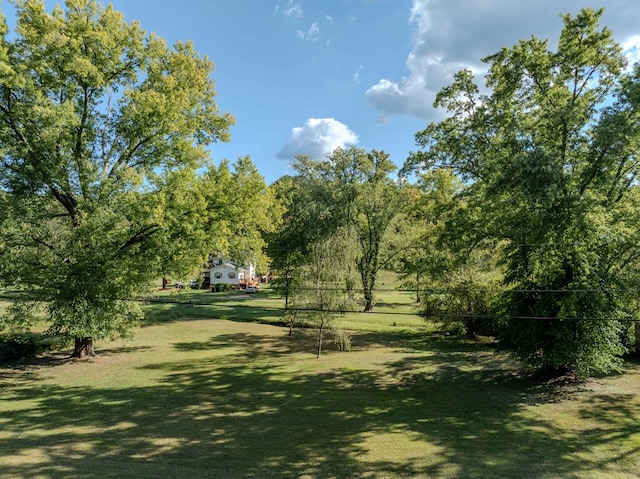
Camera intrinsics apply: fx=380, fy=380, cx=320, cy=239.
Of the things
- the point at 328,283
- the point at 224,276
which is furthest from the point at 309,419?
the point at 224,276

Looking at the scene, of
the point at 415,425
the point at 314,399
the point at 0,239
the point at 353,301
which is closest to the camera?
the point at 415,425

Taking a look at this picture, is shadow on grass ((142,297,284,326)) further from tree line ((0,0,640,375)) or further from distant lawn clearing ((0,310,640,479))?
tree line ((0,0,640,375))

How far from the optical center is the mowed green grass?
28.6 ft

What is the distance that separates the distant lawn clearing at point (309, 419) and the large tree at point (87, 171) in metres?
3.23

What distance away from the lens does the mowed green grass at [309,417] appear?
8.72m

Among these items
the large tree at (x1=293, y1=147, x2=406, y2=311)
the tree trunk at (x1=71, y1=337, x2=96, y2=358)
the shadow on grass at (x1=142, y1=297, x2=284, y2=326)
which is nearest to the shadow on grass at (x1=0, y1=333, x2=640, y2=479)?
the tree trunk at (x1=71, y1=337, x2=96, y2=358)

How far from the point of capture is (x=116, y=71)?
54.0ft

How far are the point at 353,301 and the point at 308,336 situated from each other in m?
7.29

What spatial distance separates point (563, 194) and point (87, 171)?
58.5 feet

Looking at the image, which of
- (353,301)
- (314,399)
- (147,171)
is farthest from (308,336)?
(147,171)

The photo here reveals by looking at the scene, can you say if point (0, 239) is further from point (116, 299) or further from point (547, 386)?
point (547, 386)

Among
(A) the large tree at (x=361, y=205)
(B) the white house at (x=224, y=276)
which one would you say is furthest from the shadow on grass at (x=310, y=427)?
(B) the white house at (x=224, y=276)

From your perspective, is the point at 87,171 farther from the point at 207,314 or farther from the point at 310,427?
the point at 207,314

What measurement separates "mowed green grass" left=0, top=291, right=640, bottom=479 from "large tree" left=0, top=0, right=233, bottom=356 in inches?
133
